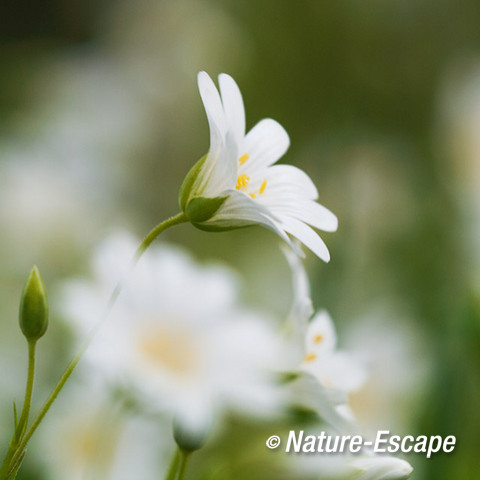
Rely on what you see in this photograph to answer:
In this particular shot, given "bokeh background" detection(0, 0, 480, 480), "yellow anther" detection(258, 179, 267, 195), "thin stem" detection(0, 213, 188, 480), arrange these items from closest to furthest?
1. "thin stem" detection(0, 213, 188, 480)
2. "yellow anther" detection(258, 179, 267, 195)
3. "bokeh background" detection(0, 0, 480, 480)

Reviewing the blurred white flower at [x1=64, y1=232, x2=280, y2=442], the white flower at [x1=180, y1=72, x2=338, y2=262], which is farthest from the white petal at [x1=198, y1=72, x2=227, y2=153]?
the blurred white flower at [x1=64, y1=232, x2=280, y2=442]

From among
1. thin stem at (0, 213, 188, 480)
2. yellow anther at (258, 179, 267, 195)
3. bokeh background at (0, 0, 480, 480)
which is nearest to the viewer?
thin stem at (0, 213, 188, 480)

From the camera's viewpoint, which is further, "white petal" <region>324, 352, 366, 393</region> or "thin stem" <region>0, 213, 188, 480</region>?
"white petal" <region>324, 352, 366, 393</region>

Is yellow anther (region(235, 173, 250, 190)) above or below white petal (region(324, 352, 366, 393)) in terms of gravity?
above

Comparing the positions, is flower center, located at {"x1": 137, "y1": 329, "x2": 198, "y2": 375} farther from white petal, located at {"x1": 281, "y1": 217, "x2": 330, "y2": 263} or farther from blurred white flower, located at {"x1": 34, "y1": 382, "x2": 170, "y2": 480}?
white petal, located at {"x1": 281, "y1": 217, "x2": 330, "y2": 263}

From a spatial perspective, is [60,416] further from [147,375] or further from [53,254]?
A: [53,254]

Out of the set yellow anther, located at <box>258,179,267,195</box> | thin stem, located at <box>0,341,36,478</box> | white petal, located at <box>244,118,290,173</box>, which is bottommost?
thin stem, located at <box>0,341,36,478</box>

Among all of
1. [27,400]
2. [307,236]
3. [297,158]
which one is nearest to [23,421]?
[27,400]

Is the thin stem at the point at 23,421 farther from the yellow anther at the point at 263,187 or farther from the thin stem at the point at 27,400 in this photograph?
the yellow anther at the point at 263,187
